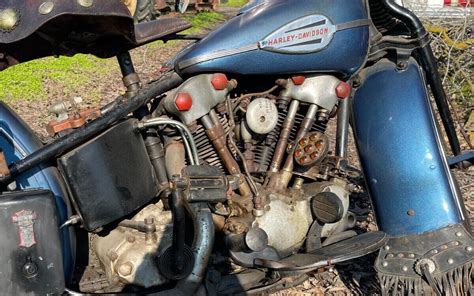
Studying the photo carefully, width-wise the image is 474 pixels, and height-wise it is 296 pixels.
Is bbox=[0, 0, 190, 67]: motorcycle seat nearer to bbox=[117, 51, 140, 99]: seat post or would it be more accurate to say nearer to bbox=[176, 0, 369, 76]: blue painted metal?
bbox=[117, 51, 140, 99]: seat post

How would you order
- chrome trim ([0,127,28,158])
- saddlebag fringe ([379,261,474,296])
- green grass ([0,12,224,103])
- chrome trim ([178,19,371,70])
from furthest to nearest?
1. green grass ([0,12,224,103])
2. saddlebag fringe ([379,261,474,296])
3. chrome trim ([178,19,371,70])
4. chrome trim ([0,127,28,158])

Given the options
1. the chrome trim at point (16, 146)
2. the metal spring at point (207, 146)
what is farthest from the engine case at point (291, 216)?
the chrome trim at point (16, 146)

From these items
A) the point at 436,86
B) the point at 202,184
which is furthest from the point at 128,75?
the point at 436,86

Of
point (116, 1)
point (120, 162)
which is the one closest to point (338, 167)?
point (120, 162)

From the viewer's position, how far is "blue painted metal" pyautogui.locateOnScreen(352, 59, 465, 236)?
9.72ft

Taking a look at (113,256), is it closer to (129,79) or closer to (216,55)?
(129,79)

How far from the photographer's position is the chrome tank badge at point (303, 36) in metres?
2.74

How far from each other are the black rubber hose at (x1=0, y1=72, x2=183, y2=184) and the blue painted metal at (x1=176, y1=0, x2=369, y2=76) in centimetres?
11

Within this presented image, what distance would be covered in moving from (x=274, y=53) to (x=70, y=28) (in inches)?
35.1

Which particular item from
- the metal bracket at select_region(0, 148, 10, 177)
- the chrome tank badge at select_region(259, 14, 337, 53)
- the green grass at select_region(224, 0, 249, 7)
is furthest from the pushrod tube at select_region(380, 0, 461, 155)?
the green grass at select_region(224, 0, 249, 7)

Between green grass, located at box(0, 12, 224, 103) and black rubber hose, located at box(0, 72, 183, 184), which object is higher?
black rubber hose, located at box(0, 72, 183, 184)

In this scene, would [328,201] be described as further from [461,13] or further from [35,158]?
[461,13]

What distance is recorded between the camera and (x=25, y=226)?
2.34m

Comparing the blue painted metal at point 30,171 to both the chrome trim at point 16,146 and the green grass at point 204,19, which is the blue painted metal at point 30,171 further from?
the green grass at point 204,19
